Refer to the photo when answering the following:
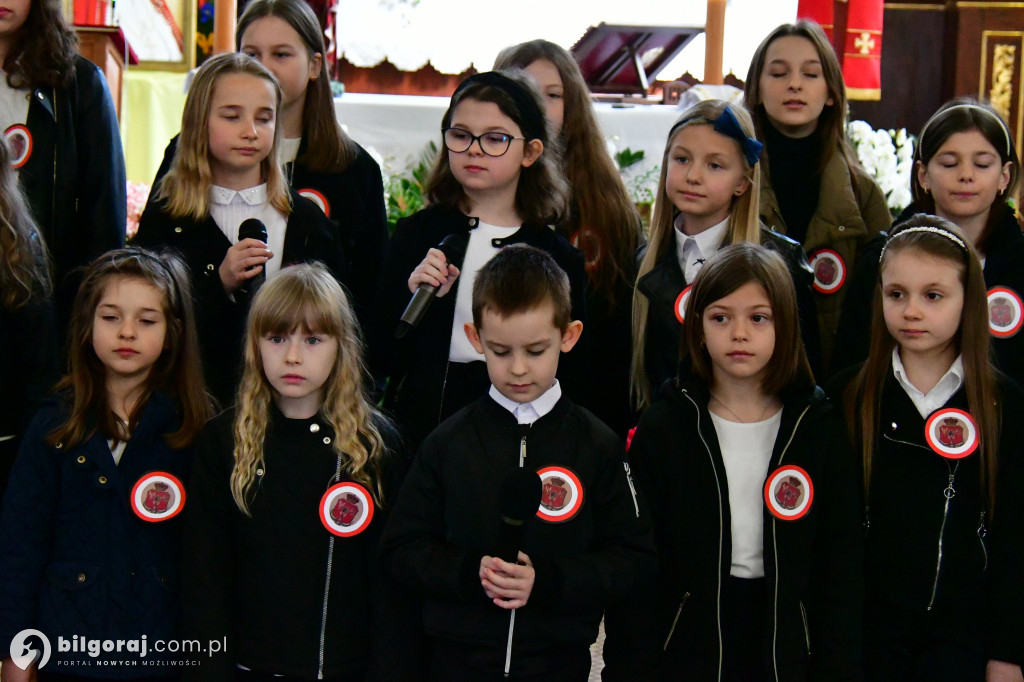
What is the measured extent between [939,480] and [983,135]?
3.07ft

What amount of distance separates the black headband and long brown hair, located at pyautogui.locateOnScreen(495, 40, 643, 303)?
332 millimetres

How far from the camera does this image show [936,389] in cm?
269

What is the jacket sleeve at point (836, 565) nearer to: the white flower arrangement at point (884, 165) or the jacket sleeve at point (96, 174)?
the jacket sleeve at point (96, 174)

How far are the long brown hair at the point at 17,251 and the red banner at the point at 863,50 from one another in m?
4.42

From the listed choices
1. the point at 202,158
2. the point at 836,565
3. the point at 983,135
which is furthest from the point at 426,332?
the point at 983,135

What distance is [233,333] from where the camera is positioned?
2.97m

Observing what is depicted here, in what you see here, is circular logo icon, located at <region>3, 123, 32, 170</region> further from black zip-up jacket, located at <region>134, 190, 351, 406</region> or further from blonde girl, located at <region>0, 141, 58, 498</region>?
black zip-up jacket, located at <region>134, 190, 351, 406</region>

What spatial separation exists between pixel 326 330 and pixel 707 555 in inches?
35.8

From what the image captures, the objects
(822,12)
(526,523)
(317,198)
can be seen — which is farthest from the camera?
(822,12)

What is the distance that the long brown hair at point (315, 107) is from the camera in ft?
10.8

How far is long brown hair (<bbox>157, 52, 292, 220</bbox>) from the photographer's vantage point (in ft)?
9.59

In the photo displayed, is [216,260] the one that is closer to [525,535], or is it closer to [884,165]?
[525,535]

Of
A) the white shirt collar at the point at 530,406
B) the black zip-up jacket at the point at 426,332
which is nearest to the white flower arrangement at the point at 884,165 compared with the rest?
the black zip-up jacket at the point at 426,332

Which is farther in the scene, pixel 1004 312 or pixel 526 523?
pixel 1004 312
